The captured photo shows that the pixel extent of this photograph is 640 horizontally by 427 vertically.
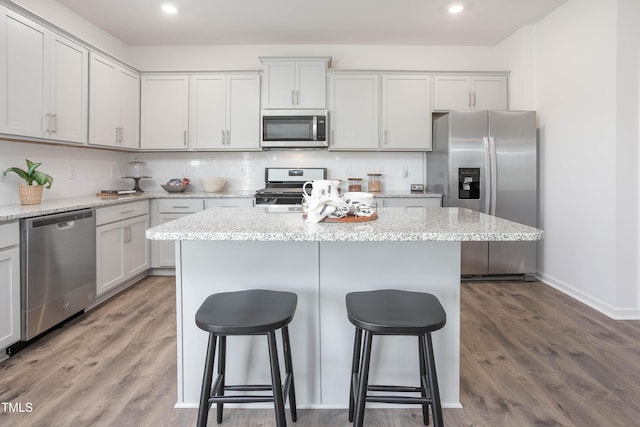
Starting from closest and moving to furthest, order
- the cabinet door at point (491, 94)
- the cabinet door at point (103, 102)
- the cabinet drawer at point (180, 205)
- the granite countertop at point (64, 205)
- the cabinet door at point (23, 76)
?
the granite countertop at point (64, 205) < the cabinet door at point (23, 76) < the cabinet door at point (103, 102) < the cabinet drawer at point (180, 205) < the cabinet door at point (491, 94)

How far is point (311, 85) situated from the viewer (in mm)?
4203

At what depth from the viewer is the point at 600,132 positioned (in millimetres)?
3055

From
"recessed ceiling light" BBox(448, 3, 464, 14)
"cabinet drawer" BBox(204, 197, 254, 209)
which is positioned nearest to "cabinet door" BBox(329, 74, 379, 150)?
"recessed ceiling light" BBox(448, 3, 464, 14)

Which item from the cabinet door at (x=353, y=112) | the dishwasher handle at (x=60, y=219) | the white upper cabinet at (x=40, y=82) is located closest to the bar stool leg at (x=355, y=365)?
the dishwasher handle at (x=60, y=219)

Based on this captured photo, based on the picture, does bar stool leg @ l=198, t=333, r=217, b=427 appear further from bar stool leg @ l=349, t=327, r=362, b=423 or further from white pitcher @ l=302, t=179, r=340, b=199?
white pitcher @ l=302, t=179, r=340, b=199

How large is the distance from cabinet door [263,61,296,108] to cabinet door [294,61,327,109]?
0.06m

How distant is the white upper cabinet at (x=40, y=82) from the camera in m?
2.50

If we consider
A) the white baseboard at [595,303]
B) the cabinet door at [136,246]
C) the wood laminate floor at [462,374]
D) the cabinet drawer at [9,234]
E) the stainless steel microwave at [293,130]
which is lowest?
the wood laminate floor at [462,374]

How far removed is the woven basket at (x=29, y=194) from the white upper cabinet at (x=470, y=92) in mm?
3753

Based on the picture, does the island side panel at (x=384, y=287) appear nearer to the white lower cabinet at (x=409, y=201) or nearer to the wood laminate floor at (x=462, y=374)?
the wood laminate floor at (x=462, y=374)

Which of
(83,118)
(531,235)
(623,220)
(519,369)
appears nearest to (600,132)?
(623,220)

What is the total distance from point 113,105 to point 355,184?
2.63 metres

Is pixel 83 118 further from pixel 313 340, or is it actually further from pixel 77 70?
pixel 313 340

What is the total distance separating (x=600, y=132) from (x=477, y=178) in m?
1.09
